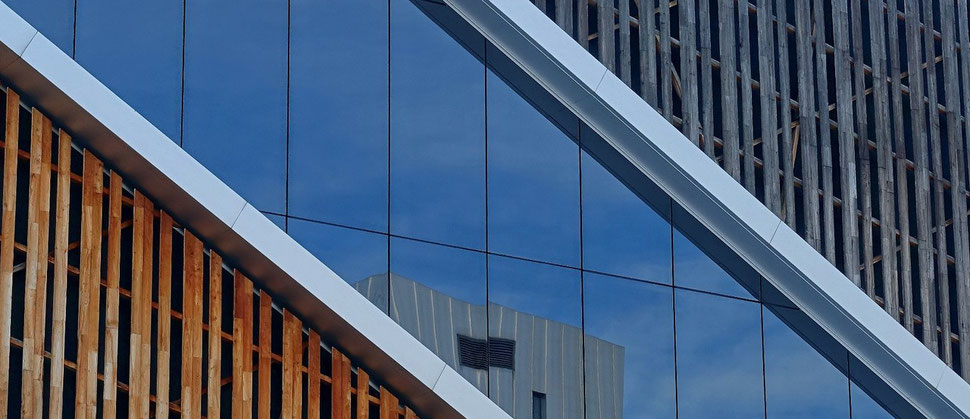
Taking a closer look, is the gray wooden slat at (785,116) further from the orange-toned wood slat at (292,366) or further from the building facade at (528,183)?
the orange-toned wood slat at (292,366)

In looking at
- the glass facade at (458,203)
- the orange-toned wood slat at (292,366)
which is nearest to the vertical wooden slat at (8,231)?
the glass facade at (458,203)

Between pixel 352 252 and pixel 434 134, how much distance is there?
7.12ft

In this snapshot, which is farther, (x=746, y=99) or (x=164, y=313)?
(x=746, y=99)

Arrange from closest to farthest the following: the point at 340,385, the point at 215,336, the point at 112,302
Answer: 1. the point at 112,302
2. the point at 215,336
3. the point at 340,385

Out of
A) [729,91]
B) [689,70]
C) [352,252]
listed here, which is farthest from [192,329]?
[729,91]

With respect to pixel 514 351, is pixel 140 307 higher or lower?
lower

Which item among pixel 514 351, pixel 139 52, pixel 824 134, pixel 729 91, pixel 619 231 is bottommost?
pixel 514 351

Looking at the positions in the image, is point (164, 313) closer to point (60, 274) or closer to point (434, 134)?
point (60, 274)

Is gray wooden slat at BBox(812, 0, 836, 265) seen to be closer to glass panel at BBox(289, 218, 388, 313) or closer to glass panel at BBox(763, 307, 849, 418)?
glass panel at BBox(763, 307, 849, 418)

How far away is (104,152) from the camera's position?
1817cm

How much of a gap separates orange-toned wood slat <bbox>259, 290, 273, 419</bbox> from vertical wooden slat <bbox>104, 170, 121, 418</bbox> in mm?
1833

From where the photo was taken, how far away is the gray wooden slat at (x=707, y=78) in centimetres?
2305

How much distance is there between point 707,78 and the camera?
23.3 metres

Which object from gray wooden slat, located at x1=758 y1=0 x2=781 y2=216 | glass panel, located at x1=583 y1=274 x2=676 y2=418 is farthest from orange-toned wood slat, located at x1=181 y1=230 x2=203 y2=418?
gray wooden slat, located at x1=758 y1=0 x2=781 y2=216
